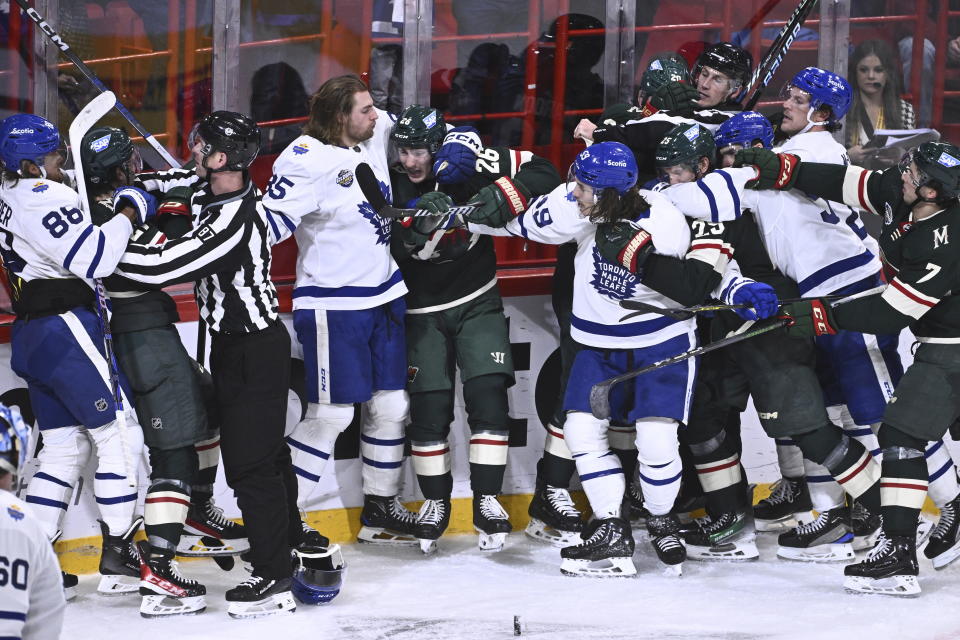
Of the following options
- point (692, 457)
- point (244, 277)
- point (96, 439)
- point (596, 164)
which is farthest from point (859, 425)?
point (96, 439)

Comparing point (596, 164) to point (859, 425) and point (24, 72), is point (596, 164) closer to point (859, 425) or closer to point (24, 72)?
point (859, 425)

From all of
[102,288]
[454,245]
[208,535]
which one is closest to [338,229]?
[454,245]

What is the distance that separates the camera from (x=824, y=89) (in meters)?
3.92

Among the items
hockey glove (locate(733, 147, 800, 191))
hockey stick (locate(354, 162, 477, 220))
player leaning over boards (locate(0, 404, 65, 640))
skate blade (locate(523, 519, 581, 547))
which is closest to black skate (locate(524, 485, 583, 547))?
skate blade (locate(523, 519, 581, 547))

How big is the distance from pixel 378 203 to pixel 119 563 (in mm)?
1180

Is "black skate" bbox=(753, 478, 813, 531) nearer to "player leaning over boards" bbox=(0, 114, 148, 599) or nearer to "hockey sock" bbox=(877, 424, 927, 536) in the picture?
"hockey sock" bbox=(877, 424, 927, 536)

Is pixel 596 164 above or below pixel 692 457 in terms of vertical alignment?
above

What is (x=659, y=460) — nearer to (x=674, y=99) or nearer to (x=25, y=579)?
(x=674, y=99)

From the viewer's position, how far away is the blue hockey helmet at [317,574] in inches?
140

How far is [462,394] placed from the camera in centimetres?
427

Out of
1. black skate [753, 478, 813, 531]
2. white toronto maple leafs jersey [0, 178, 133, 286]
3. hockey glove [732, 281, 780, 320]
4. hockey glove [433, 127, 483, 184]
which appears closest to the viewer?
white toronto maple leafs jersey [0, 178, 133, 286]

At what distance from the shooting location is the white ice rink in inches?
133

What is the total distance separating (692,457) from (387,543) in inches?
37.6

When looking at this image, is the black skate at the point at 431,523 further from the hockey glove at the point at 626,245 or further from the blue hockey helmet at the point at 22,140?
the blue hockey helmet at the point at 22,140
